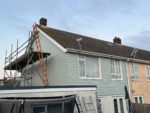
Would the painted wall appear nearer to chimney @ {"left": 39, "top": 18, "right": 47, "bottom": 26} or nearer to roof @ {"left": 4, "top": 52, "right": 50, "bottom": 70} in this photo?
roof @ {"left": 4, "top": 52, "right": 50, "bottom": 70}

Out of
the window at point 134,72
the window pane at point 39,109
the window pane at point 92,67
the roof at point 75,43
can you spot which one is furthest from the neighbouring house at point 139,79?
the window pane at point 39,109

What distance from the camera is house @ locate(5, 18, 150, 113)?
679 inches

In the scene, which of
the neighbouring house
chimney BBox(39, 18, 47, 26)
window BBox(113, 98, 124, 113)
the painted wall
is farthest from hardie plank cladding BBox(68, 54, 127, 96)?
chimney BBox(39, 18, 47, 26)

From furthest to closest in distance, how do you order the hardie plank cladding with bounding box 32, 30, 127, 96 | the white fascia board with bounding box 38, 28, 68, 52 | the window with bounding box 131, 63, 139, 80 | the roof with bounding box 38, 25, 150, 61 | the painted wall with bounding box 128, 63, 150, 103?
the window with bounding box 131, 63, 139, 80
the painted wall with bounding box 128, 63, 150, 103
the roof with bounding box 38, 25, 150, 61
the white fascia board with bounding box 38, 28, 68, 52
the hardie plank cladding with bounding box 32, 30, 127, 96

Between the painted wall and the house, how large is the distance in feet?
0.56

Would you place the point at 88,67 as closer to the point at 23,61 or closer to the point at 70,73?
the point at 70,73

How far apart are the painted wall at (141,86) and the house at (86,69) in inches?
6.7

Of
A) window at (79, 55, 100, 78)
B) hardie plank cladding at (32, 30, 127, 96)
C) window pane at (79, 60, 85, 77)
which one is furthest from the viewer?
window at (79, 55, 100, 78)

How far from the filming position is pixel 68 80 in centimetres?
1673

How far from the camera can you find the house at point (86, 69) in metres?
17.2

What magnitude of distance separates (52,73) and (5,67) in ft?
18.6

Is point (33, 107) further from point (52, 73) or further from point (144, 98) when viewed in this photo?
point (144, 98)

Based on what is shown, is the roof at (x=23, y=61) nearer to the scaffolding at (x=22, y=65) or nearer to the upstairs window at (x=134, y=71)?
the scaffolding at (x=22, y=65)

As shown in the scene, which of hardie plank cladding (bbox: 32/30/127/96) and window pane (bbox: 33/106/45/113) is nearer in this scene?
window pane (bbox: 33/106/45/113)
